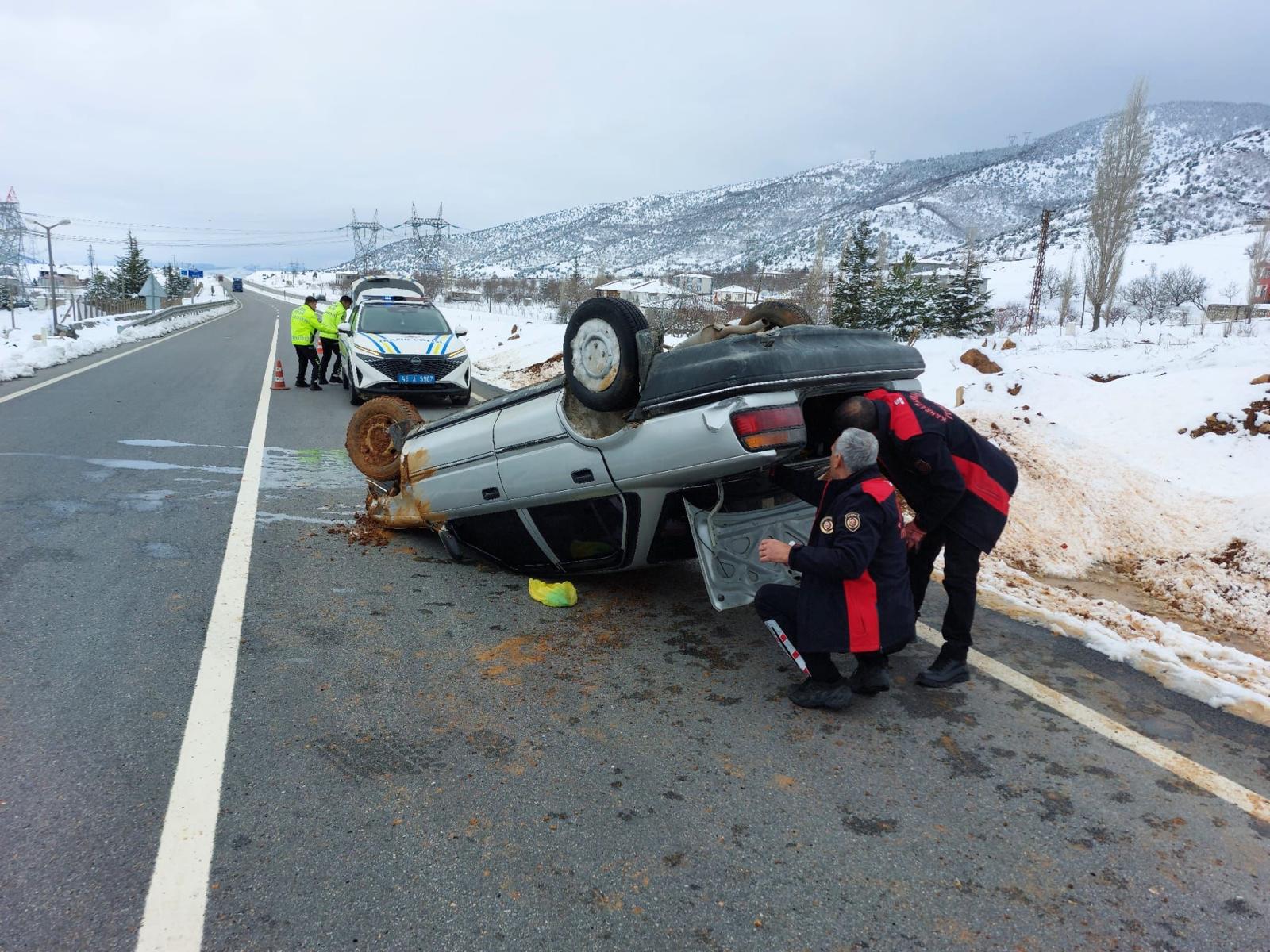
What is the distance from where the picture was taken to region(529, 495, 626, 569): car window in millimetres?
4047

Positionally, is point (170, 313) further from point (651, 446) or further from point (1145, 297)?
point (1145, 297)

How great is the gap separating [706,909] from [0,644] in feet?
11.6

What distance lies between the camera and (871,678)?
11.0 ft

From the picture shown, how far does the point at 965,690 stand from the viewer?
11.5 feet

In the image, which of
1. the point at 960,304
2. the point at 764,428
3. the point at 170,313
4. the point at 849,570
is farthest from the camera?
the point at 170,313

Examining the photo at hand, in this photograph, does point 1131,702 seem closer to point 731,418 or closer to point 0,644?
point 731,418

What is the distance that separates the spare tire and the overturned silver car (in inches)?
32.0

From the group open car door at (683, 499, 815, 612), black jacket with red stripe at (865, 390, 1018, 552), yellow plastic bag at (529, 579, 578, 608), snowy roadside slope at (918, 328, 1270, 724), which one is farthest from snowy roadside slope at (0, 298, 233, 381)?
snowy roadside slope at (918, 328, 1270, 724)

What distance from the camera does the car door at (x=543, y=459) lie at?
395 centimetres

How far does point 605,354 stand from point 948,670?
7.36 feet

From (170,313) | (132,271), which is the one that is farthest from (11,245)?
(170,313)

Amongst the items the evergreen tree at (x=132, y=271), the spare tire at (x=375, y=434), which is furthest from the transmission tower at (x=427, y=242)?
the spare tire at (x=375, y=434)

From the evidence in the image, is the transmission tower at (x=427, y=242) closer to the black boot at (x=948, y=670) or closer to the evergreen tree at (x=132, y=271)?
the evergreen tree at (x=132, y=271)

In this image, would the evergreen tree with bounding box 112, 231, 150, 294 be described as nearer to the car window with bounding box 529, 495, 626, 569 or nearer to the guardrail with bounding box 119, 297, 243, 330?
the guardrail with bounding box 119, 297, 243, 330
